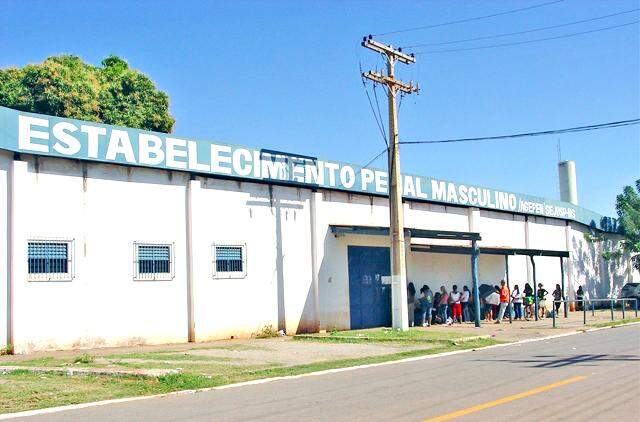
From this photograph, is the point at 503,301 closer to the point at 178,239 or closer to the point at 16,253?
the point at 178,239

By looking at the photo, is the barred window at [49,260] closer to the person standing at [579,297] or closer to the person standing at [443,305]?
the person standing at [443,305]

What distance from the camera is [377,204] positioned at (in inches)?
1124

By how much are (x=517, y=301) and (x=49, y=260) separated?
19.6 metres

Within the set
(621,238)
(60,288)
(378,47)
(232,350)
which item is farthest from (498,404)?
(621,238)

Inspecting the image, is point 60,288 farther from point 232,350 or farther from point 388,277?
point 388,277

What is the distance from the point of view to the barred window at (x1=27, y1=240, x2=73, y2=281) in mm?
17641

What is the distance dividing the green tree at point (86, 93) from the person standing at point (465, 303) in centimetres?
2159

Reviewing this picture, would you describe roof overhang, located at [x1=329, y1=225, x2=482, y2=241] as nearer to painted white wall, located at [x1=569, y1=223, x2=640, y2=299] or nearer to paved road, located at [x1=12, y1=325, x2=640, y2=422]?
paved road, located at [x1=12, y1=325, x2=640, y2=422]

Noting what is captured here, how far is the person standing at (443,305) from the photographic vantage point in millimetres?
28500

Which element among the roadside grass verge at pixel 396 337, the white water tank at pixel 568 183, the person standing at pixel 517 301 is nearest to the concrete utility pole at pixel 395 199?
the roadside grass verge at pixel 396 337

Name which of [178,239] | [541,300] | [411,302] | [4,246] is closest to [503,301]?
[541,300]

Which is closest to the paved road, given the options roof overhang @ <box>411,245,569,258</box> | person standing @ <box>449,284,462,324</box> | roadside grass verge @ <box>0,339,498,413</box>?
roadside grass verge @ <box>0,339,498,413</box>

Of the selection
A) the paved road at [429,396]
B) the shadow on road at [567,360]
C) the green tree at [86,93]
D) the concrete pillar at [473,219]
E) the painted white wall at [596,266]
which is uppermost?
the green tree at [86,93]

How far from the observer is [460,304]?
96.1 ft
